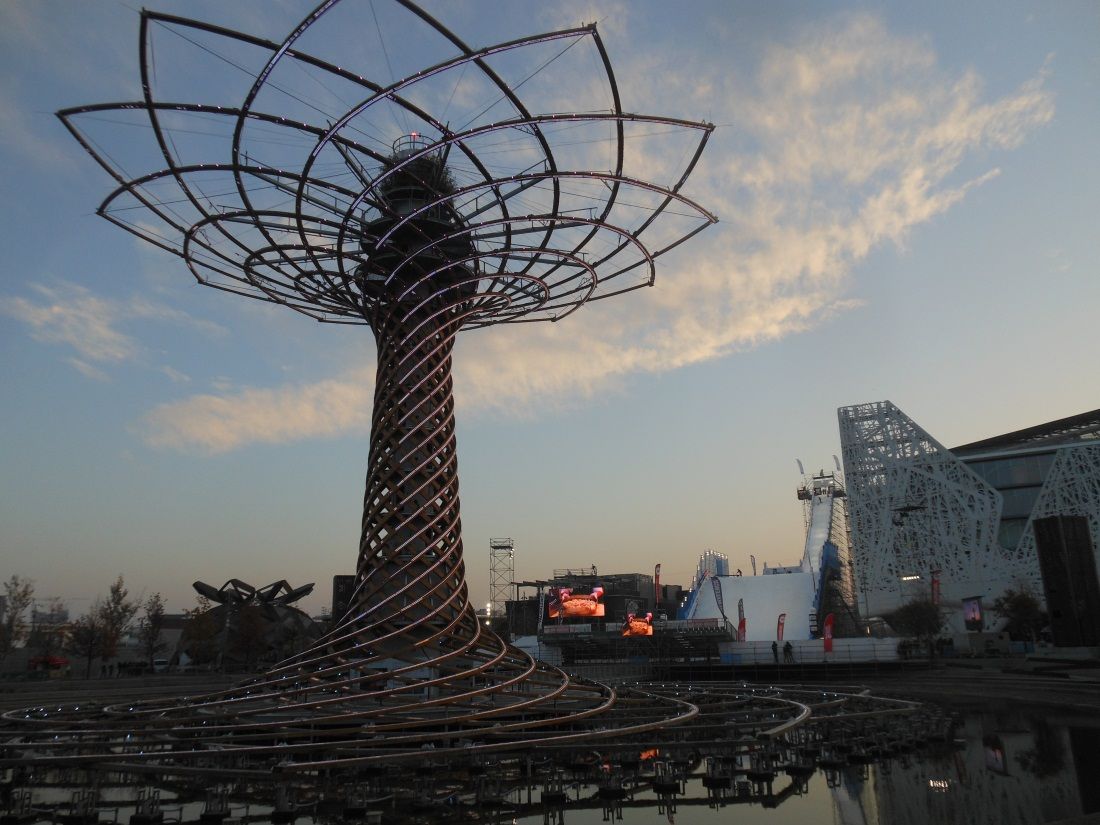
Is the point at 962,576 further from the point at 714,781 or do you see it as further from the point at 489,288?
the point at 714,781

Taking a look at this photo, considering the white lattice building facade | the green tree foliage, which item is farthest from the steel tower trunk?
the white lattice building facade

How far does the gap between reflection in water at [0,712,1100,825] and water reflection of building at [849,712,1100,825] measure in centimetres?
3

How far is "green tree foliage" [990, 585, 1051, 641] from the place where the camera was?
149 ft

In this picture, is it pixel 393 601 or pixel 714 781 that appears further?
pixel 393 601

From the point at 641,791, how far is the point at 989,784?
213 inches

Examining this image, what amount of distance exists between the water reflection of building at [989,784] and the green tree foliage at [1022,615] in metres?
34.3

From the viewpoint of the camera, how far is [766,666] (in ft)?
129

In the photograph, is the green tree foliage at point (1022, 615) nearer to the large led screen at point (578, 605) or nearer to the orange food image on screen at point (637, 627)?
the orange food image on screen at point (637, 627)

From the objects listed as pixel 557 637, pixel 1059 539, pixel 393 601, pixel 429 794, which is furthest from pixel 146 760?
pixel 557 637

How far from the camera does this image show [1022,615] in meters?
45.7

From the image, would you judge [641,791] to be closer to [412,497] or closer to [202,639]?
[412,497]

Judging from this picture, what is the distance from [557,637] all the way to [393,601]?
121 ft

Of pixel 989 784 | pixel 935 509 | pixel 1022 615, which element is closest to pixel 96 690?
pixel 989 784

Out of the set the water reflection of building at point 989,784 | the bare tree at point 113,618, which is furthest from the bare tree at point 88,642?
the water reflection of building at point 989,784
